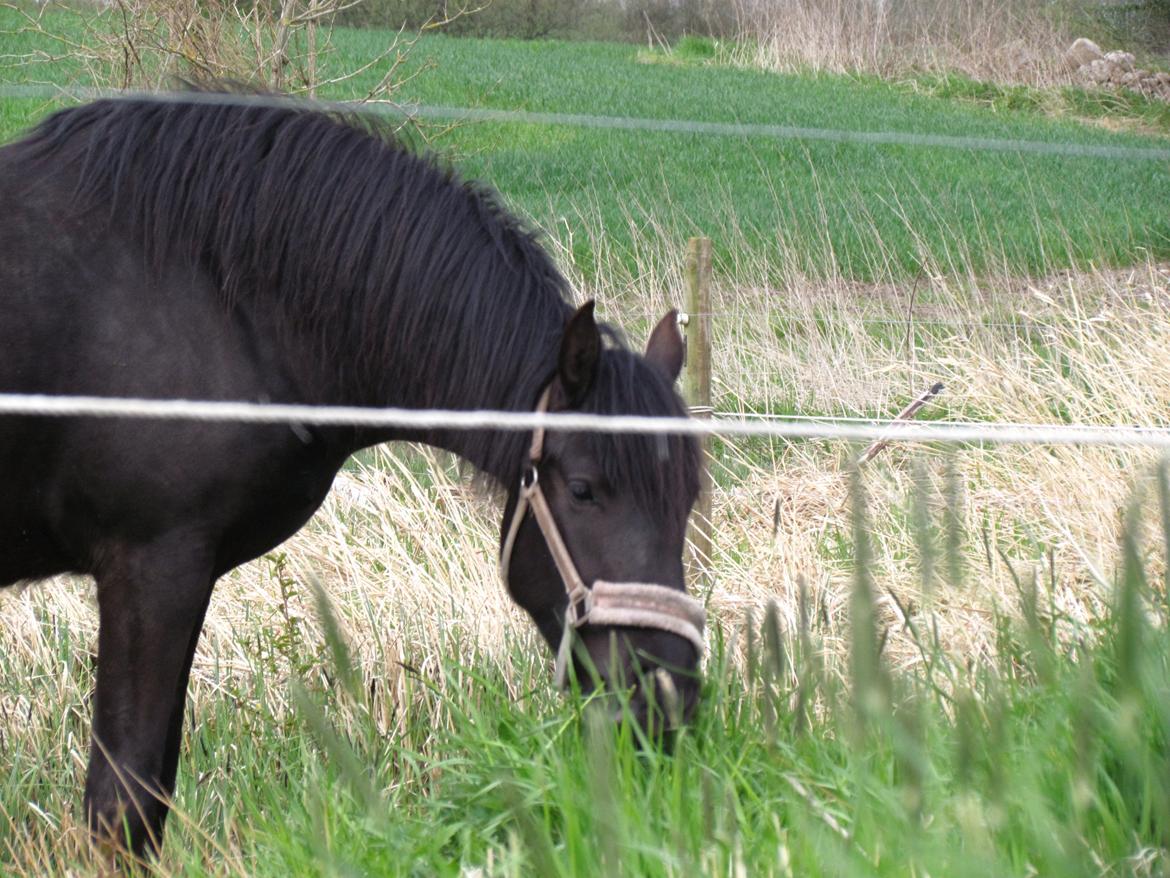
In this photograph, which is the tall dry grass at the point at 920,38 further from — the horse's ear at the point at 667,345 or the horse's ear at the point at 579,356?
the horse's ear at the point at 579,356

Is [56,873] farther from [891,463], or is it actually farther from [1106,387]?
[1106,387]

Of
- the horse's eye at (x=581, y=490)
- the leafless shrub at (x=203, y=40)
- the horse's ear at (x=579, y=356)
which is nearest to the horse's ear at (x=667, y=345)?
the horse's ear at (x=579, y=356)

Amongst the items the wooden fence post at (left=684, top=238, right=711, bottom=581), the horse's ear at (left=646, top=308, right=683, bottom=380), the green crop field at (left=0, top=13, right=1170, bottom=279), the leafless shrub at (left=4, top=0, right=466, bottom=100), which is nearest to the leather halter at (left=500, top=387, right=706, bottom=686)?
the horse's ear at (left=646, top=308, right=683, bottom=380)

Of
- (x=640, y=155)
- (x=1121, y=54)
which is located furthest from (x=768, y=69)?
(x=640, y=155)

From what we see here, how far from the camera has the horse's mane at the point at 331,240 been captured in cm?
269

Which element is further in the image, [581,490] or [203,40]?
[203,40]

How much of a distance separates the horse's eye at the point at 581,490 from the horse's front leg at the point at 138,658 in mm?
804

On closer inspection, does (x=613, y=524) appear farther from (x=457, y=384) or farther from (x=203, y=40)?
(x=203, y=40)

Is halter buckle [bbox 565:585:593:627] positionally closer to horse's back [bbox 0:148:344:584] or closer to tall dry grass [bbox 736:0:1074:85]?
horse's back [bbox 0:148:344:584]

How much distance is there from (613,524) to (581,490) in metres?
0.10

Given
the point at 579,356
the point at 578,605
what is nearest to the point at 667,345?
the point at 579,356

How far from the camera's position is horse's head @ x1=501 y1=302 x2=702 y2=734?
92.9 inches

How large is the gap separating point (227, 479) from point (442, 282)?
635 mm

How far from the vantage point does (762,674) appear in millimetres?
2070
